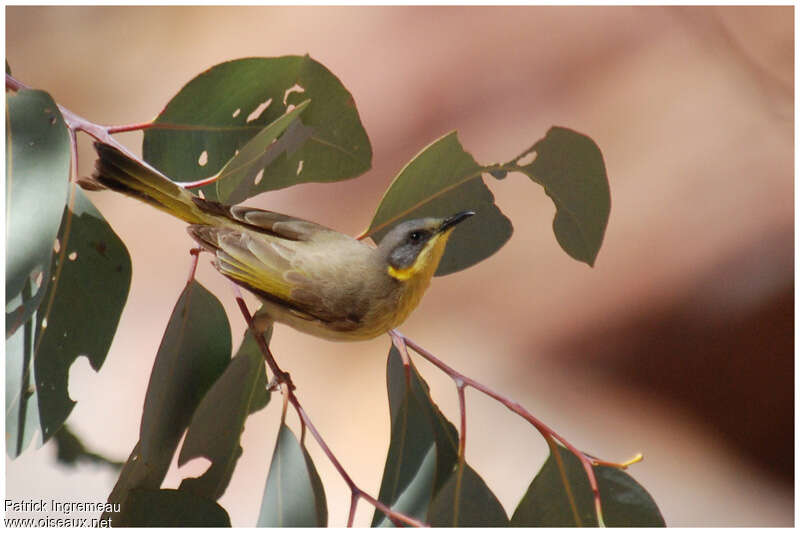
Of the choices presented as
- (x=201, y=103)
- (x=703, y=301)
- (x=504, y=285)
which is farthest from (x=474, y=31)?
(x=201, y=103)

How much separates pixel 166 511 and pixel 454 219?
707 mm

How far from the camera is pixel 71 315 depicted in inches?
55.7

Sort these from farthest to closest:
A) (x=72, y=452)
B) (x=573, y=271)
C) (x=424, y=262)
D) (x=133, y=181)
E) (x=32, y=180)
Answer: (x=573, y=271)
(x=72, y=452)
(x=424, y=262)
(x=133, y=181)
(x=32, y=180)

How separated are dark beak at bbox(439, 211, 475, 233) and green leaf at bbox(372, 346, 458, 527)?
0.27 m

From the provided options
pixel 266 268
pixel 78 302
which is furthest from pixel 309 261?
pixel 78 302

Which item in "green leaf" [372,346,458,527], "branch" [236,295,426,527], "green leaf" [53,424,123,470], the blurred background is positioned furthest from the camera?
the blurred background

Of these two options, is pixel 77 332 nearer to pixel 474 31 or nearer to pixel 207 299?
pixel 207 299

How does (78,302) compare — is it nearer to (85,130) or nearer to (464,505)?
(85,130)

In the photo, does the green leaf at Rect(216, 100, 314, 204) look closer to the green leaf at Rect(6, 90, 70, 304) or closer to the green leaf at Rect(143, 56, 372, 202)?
the green leaf at Rect(143, 56, 372, 202)

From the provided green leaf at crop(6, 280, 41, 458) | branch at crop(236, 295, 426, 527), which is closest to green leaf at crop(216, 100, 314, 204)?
branch at crop(236, 295, 426, 527)

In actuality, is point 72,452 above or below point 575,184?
below

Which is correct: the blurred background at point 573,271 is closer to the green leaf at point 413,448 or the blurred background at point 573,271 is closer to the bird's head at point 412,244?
the green leaf at point 413,448

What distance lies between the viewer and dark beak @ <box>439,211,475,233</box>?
144 cm

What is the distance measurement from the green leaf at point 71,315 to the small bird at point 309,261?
9cm
